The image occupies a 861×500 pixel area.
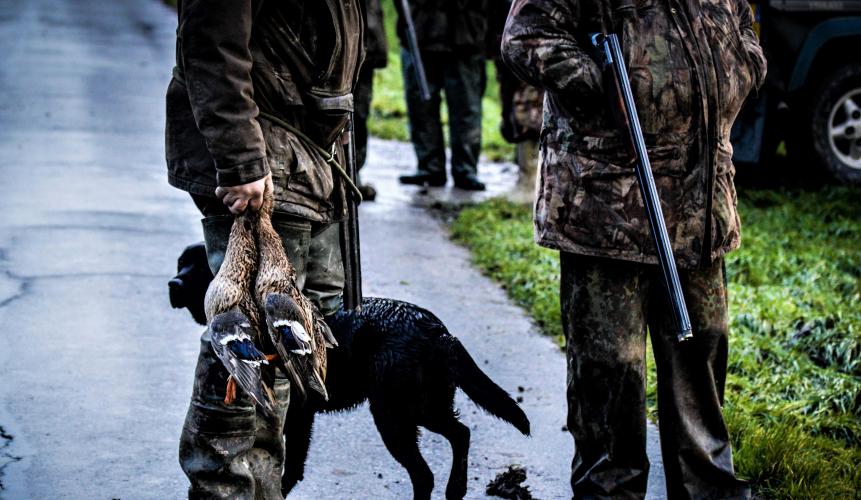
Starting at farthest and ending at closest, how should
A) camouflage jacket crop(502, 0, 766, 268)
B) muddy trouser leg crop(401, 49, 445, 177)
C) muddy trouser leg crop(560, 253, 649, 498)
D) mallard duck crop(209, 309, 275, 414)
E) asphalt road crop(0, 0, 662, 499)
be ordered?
muddy trouser leg crop(401, 49, 445, 177)
asphalt road crop(0, 0, 662, 499)
muddy trouser leg crop(560, 253, 649, 498)
camouflage jacket crop(502, 0, 766, 268)
mallard duck crop(209, 309, 275, 414)

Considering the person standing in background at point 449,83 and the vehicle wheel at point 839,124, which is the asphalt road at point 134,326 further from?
the vehicle wheel at point 839,124

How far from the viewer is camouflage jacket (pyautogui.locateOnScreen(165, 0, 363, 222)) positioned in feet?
10.5

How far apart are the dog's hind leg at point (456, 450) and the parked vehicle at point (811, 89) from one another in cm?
634

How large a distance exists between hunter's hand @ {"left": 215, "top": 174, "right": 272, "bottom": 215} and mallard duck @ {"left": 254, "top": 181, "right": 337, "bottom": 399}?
4 cm

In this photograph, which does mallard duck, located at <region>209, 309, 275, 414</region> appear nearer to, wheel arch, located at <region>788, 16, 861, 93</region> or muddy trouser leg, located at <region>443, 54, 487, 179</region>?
muddy trouser leg, located at <region>443, 54, 487, 179</region>

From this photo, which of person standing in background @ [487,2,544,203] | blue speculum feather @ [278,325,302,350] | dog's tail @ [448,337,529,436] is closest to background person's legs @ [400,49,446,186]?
person standing in background @ [487,2,544,203]

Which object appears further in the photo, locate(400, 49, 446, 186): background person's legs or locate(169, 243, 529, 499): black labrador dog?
locate(400, 49, 446, 186): background person's legs

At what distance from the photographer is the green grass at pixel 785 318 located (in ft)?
15.3

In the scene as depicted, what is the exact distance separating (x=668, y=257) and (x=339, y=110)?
1.14 m

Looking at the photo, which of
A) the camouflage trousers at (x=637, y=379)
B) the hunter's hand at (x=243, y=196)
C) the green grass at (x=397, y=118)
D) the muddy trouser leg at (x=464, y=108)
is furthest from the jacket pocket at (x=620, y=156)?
the green grass at (x=397, y=118)

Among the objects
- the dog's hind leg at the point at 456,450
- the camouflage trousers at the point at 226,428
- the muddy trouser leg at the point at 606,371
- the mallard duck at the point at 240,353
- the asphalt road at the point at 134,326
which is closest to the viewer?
the mallard duck at the point at 240,353

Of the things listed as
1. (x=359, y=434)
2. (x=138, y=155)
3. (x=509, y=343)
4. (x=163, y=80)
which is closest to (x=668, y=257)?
(x=359, y=434)

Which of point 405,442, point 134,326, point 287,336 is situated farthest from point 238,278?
point 134,326

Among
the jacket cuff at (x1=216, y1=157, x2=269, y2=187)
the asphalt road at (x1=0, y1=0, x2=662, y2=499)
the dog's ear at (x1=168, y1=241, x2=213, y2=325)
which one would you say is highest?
the jacket cuff at (x1=216, y1=157, x2=269, y2=187)
